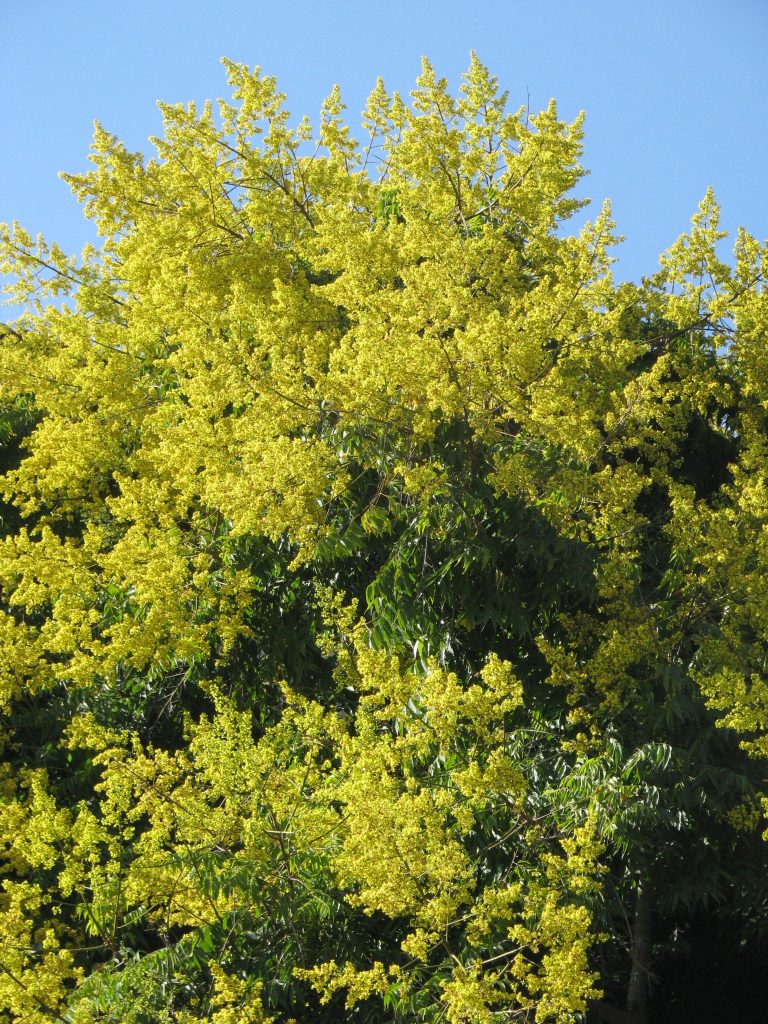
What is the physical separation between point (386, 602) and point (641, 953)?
7.04ft

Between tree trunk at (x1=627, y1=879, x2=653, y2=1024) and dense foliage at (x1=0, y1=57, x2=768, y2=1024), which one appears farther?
tree trunk at (x1=627, y1=879, x2=653, y2=1024)

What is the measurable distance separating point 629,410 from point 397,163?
2225 millimetres

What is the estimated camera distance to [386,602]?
5426 millimetres

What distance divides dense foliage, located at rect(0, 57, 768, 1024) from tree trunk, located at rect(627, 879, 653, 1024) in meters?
0.02

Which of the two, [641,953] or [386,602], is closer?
[386,602]

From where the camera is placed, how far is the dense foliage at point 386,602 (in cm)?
448

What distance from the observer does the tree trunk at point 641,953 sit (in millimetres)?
5699

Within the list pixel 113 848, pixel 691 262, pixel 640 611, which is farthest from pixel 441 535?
pixel 691 262

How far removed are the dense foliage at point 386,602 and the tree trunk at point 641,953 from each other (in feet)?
0.07

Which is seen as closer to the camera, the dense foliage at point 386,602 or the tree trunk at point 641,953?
the dense foliage at point 386,602

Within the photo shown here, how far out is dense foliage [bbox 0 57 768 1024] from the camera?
A: 14.7 ft

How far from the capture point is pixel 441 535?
5.37m

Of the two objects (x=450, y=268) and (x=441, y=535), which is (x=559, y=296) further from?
(x=441, y=535)

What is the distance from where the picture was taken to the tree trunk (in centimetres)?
570
